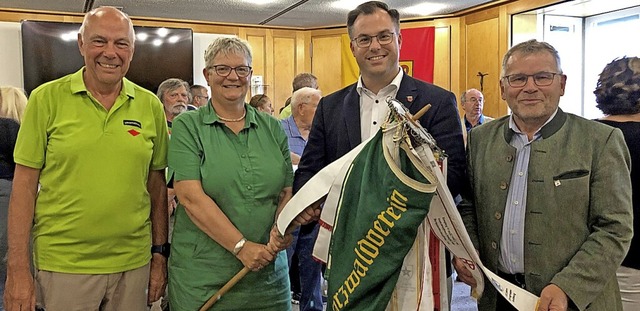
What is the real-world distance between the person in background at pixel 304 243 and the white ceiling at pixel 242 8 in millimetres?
2661

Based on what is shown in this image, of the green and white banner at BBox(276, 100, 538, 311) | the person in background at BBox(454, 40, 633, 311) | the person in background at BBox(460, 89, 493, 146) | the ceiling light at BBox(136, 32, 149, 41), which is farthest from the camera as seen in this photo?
the ceiling light at BBox(136, 32, 149, 41)

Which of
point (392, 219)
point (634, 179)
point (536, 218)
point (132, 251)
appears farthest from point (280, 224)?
point (634, 179)

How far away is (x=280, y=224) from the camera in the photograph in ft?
5.41

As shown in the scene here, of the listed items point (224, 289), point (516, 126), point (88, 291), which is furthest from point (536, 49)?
point (88, 291)

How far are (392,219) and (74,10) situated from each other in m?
6.41

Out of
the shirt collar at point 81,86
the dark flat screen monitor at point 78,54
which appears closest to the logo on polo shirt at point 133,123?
the shirt collar at point 81,86

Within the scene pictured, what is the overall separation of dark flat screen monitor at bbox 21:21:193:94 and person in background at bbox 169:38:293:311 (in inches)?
211

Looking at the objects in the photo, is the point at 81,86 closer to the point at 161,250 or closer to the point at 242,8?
the point at 161,250

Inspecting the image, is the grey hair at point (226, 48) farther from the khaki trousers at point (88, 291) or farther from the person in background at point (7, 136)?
the person in background at point (7, 136)

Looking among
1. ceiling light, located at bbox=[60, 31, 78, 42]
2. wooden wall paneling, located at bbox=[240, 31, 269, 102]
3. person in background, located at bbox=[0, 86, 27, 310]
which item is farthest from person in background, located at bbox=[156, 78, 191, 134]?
wooden wall paneling, located at bbox=[240, 31, 269, 102]

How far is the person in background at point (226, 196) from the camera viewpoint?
1780mm

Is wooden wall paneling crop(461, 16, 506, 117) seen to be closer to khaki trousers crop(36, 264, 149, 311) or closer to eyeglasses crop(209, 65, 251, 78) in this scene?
eyeglasses crop(209, 65, 251, 78)

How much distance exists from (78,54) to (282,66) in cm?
267

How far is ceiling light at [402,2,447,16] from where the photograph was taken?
639 centimetres
